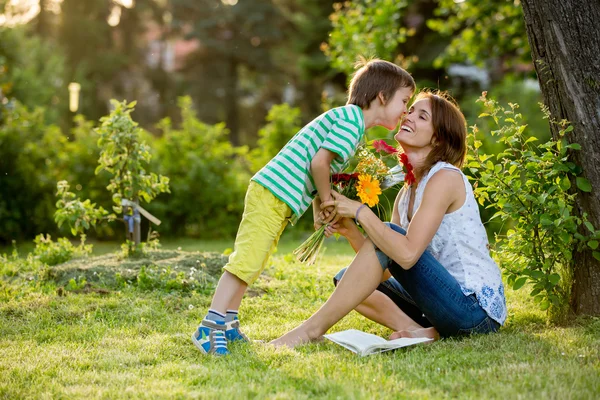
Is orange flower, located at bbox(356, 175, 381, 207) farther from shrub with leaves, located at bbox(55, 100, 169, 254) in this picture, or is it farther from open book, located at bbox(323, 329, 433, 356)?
shrub with leaves, located at bbox(55, 100, 169, 254)

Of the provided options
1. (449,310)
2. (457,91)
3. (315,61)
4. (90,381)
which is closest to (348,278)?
(449,310)

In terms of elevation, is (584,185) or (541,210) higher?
(584,185)

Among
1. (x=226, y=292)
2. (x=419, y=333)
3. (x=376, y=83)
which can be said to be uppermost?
(x=376, y=83)

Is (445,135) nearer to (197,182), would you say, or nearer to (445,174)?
(445,174)

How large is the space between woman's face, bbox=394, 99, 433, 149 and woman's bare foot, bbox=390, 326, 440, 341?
0.90 m

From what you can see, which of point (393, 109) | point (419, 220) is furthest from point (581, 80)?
point (419, 220)

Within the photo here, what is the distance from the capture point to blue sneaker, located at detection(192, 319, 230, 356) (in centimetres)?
294

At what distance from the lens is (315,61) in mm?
14992

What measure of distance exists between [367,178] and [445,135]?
454 mm

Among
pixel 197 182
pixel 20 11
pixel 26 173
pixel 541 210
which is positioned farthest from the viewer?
pixel 20 11

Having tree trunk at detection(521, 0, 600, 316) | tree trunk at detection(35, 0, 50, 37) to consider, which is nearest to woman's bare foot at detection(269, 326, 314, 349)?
tree trunk at detection(521, 0, 600, 316)

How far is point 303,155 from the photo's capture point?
125 inches

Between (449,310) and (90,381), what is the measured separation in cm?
156

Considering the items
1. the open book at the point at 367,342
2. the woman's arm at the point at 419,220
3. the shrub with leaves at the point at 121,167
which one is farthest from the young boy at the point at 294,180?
the shrub with leaves at the point at 121,167
